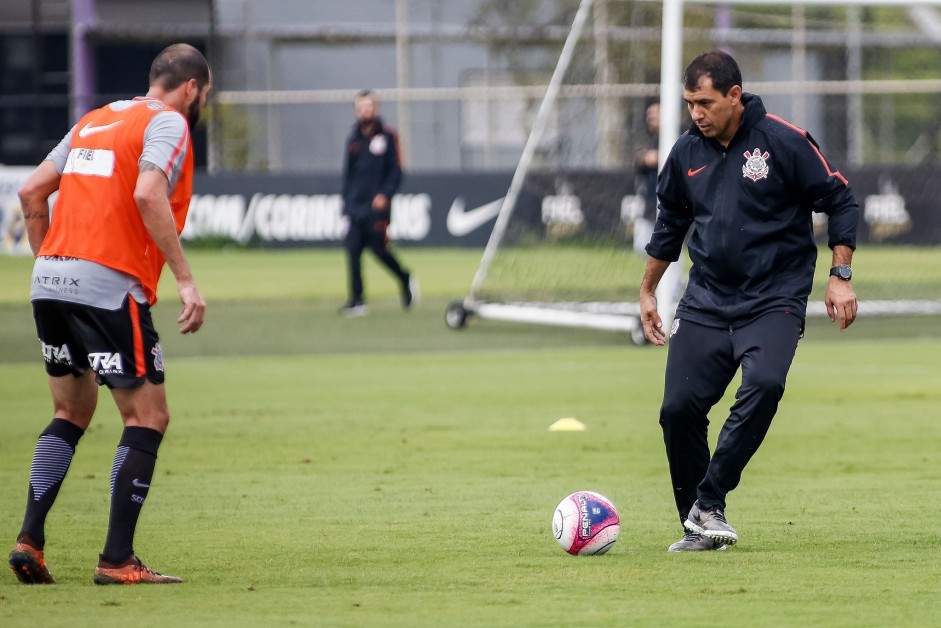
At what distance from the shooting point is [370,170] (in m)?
17.7

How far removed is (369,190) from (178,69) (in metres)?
11.9

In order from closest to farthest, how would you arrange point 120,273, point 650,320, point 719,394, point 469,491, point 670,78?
point 120,273 < point 719,394 < point 650,320 < point 469,491 < point 670,78

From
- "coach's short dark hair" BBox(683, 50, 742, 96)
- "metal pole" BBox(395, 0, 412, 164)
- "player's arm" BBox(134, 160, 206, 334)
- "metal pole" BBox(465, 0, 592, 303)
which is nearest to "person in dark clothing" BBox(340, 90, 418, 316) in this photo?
"metal pole" BBox(465, 0, 592, 303)

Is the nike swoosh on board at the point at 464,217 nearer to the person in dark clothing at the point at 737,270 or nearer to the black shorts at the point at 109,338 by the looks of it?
the person in dark clothing at the point at 737,270

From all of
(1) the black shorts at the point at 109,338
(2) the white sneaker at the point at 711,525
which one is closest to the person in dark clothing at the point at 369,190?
(2) the white sneaker at the point at 711,525

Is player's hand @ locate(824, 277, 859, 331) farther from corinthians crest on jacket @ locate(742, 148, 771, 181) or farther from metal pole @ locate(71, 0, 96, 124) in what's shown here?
metal pole @ locate(71, 0, 96, 124)

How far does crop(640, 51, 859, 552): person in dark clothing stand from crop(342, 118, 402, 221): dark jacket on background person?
11257 millimetres

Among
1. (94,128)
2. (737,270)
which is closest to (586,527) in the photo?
(737,270)

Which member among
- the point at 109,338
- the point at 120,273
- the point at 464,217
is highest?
the point at 120,273

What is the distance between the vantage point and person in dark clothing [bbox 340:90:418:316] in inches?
691

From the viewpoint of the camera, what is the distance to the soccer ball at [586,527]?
6.19 metres

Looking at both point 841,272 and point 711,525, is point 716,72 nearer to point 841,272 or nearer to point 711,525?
point 841,272

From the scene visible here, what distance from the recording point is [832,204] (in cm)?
637

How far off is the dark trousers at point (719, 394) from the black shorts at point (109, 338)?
2.03 metres
